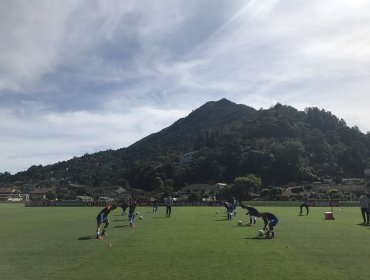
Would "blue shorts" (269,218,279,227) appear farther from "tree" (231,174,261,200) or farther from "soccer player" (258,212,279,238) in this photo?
"tree" (231,174,261,200)

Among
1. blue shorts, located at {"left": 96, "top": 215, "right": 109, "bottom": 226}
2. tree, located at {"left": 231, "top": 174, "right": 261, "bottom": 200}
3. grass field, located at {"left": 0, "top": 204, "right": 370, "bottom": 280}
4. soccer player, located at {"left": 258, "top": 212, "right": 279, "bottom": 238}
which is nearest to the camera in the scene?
grass field, located at {"left": 0, "top": 204, "right": 370, "bottom": 280}

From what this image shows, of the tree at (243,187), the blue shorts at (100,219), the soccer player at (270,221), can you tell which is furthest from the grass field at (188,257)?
the tree at (243,187)

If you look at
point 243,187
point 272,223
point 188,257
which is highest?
point 243,187

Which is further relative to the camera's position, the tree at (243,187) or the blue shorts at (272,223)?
the tree at (243,187)

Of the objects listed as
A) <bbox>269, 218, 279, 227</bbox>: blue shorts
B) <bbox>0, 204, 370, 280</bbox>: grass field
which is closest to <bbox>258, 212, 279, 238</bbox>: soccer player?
<bbox>269, 218, 279, 227</bbox>: blue shorts

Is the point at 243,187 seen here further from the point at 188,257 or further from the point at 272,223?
the point at 188,257

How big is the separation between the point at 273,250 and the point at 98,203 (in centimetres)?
7470

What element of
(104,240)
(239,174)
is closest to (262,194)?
(239,174)

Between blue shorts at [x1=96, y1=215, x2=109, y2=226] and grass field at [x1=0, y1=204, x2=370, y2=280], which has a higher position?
blue shorts at [x1=96, y1=215, x2=109, y2=226]

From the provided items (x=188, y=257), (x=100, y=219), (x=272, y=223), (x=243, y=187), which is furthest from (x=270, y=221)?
(x=243, y=187)

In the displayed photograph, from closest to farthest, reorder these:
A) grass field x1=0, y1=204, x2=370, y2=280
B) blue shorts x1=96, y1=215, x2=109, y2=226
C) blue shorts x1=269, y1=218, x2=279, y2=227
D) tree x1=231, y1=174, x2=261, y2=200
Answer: grass field x1=0, y1=204, x2=370, y2=280, blue shorts x1=269, y1=218, x2=279, y2=227, blue shorts x1=96, y1=215, x2=109, y2=226, tree x1=231, y1=174, x2=261, y2=200

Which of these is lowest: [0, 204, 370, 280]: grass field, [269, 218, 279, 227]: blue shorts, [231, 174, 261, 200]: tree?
[0, 204, 370, 280]: grass field

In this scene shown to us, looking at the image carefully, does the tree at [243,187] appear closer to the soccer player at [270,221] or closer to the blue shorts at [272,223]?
the soccer player at [270,221]

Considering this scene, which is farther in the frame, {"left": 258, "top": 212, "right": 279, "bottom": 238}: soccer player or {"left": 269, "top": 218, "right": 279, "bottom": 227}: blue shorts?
{"left": 269, "top": 218, "right": 279, "bottom": 227}: blue shorts
